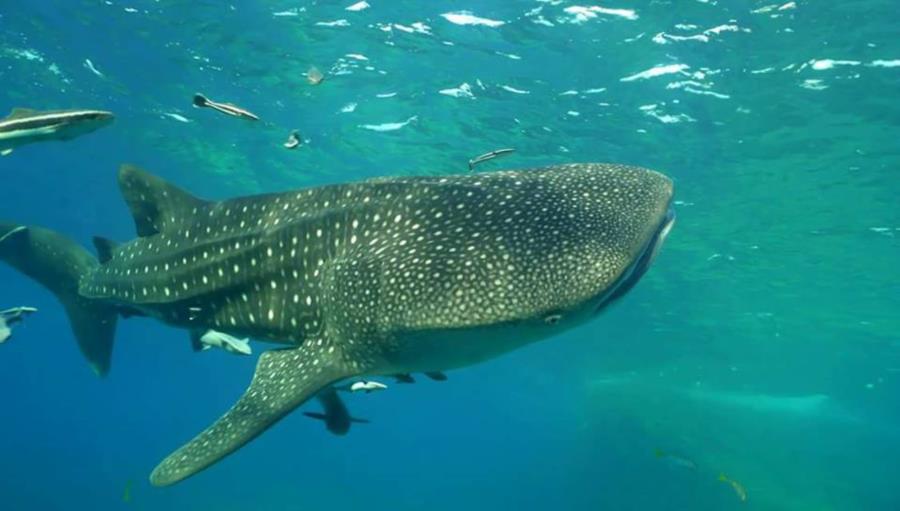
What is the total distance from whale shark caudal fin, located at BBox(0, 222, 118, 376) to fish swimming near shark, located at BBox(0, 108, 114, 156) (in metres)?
2.74

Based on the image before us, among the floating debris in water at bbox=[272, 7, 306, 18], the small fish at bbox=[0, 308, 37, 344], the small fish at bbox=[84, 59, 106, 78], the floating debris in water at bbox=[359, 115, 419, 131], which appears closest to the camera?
the small fish at bbox=[0, 308, 37, 344]

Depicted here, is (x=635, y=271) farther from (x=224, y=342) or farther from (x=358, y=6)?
(x=358, y=6)

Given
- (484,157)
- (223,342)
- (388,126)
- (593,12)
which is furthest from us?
(388,126)

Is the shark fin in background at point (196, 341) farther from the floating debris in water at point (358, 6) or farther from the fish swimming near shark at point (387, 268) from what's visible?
the floating debris in water at point (358, 6)

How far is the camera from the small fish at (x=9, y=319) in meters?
6.79

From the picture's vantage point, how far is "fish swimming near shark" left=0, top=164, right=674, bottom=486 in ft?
11.3

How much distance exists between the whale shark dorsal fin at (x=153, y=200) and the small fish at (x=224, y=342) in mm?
1117

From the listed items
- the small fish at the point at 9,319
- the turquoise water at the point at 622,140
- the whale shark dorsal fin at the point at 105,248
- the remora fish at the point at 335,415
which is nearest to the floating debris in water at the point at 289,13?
the turquoise water at the point at 622,140

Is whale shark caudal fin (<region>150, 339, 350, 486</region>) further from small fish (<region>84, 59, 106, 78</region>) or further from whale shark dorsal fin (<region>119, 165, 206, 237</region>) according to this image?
small fish (<region>84, 59, 106, 78</region>)

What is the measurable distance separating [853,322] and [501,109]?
25.5 meters

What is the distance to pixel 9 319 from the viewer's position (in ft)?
24.3

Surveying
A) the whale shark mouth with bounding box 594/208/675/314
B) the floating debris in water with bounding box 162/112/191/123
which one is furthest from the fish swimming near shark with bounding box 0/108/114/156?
the floating debris in water with bounding box 162/112/191/123

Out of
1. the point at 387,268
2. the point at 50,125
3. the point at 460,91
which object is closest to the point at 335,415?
the point at 387,268

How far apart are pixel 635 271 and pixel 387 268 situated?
152 cm
